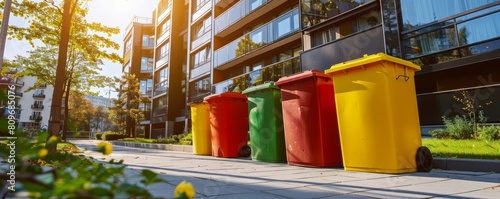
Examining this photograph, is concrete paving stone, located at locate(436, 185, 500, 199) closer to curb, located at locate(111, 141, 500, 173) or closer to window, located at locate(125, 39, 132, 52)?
curb, located at locate(111, 141, 500, 173)

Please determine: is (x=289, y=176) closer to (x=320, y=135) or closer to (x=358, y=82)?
(x=320, y=135)

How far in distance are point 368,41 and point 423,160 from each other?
6.61m

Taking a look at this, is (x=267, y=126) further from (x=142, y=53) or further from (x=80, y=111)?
(x=80, y=111)

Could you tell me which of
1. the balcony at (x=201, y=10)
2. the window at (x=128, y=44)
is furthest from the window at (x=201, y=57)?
the window at (x=128, y=44)

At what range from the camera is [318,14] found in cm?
1293

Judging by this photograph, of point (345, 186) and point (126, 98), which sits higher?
point (126, 98)

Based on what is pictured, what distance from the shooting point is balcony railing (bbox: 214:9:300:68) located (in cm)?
1418

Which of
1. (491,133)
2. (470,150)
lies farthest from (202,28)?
(470,150)

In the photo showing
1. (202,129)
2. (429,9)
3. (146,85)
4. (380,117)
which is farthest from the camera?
(146,85)

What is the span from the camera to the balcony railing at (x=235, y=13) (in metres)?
17.5

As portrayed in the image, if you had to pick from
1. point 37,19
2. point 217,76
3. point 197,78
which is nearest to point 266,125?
→ point 37,19

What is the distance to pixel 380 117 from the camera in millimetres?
4227

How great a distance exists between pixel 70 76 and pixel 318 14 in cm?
2104

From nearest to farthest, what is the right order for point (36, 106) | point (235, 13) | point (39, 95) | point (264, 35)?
1. point (264, 35)
2. point (235, 13)
3. point (36, 106)
4. point (39, 95)
